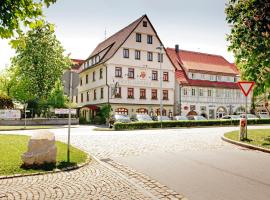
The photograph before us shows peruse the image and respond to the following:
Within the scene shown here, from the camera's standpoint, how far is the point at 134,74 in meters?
49.4

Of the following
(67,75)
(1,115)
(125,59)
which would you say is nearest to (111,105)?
(125,59)

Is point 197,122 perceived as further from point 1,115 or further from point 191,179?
point 191,179

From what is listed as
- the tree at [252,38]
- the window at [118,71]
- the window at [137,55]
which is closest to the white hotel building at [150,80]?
the window at [118,71]

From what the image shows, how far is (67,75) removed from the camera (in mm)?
11047

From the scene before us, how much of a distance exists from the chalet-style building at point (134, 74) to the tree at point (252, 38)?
29.7 metres

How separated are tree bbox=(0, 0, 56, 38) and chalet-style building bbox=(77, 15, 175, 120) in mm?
40853

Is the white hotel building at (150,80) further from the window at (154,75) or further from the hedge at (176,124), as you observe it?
the hedge at (176,124)

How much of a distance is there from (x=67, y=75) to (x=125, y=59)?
37903 millimetres

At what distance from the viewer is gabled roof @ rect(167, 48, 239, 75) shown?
5856cm

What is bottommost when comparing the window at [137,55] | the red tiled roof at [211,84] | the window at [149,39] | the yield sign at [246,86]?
the yield sign at [246,86]

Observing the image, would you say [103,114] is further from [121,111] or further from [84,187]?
[84,187]

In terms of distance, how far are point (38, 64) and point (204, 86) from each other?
27580mm

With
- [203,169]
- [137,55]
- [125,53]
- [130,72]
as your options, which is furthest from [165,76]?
[203,169]

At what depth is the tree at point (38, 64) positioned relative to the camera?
50688 mm
